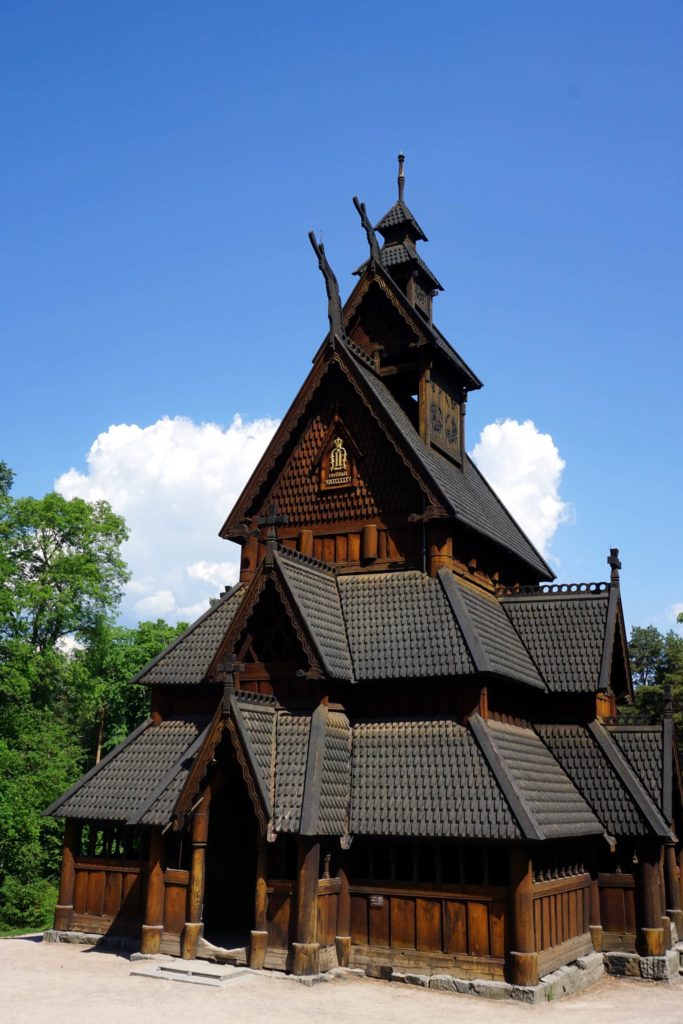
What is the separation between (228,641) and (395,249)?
14258 millimetres

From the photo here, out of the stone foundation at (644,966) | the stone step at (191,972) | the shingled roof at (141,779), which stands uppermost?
the shingled roof at (141,779)

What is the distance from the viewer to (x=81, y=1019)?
14.0 metres

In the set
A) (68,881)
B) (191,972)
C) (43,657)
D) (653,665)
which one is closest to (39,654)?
(43,657)

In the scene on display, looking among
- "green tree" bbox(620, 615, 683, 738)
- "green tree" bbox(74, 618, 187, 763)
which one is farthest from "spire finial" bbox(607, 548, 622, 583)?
"green tree" bbox(620, 615, 683, 738)

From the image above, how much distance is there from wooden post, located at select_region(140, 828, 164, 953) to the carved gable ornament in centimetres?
955

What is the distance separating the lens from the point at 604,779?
21641 millimetres

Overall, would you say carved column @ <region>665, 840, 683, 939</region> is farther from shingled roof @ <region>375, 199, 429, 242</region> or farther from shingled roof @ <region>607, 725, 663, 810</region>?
shingled roof @ <region>375, 199, 429, 242</region>

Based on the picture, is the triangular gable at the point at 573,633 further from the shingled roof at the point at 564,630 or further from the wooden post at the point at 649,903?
the wooden post at the point at 649,903

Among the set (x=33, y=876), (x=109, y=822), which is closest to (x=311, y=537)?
(x=109, y=822)

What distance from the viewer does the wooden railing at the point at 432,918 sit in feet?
57.7

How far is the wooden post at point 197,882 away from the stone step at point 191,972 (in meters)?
0.48

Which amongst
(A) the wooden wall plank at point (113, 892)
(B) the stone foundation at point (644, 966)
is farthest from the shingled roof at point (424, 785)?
(B) the stone foundation at point (644, 966)

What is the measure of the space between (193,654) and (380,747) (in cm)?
552

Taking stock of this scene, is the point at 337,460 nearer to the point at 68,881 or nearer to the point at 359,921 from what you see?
the point at 359,921
